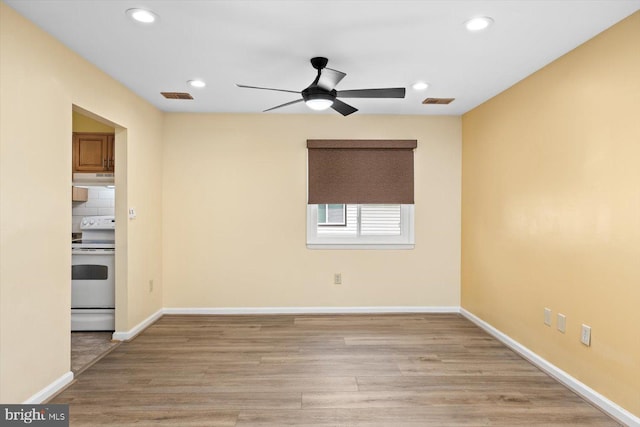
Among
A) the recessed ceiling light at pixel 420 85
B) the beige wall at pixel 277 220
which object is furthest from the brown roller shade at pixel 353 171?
the recessed ceiling light at pixel 420 85

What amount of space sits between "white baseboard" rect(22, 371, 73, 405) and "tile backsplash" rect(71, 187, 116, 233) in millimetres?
2343

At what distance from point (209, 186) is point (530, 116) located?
11.5ft

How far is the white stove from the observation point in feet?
12.2

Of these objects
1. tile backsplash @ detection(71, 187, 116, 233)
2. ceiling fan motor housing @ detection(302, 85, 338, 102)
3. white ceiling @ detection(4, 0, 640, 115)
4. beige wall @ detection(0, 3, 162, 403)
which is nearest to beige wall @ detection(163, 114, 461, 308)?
tile backsplash @ detection(71, 187, 116, 233)

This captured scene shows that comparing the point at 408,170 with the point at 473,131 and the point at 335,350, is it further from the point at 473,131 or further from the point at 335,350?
the point at 335,350

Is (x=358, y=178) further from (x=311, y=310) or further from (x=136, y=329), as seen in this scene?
(x=136, y=329)

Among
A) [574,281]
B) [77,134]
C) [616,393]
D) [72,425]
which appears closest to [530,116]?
[574,281]

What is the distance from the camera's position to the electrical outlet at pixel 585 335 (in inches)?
100

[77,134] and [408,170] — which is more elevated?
[77,134]

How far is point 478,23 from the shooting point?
2318 mm

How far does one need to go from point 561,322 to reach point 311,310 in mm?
2653

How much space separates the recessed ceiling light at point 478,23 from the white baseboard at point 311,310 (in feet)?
10.6

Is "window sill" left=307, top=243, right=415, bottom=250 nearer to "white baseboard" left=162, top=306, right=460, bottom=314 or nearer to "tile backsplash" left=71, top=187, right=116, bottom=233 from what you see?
"white baseboard" left=162, top=306, right=460, bottom=314

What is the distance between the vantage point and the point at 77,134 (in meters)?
4.04
